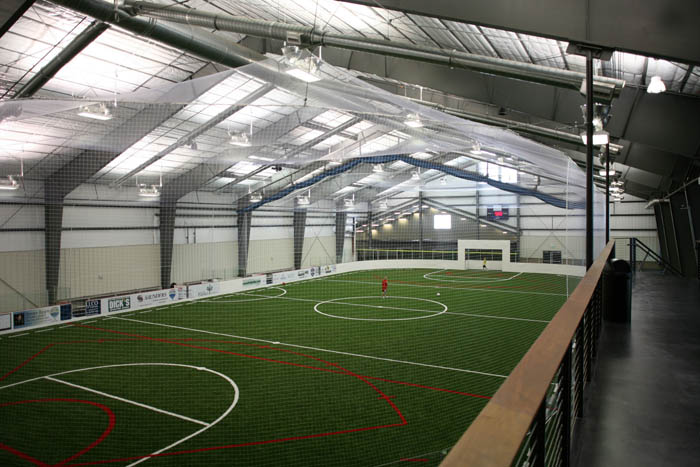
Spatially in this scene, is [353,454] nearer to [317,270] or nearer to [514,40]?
[514,40]

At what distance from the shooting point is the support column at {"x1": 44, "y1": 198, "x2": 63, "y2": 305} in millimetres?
17750

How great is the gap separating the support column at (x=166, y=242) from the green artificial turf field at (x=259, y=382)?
3768mm

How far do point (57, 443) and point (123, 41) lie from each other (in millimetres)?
10125

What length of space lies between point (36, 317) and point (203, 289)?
679 cm

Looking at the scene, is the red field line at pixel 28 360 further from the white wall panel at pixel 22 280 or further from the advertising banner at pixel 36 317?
the white wall panel at pixel 22 280

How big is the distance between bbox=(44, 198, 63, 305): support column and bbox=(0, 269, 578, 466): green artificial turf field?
8.46 ft

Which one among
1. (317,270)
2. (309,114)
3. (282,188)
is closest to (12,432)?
(309,114)

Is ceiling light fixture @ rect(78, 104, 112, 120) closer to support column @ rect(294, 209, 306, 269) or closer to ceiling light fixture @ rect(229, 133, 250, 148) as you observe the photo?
ceiling light fixture @ rect(229, 133, 250, 148)

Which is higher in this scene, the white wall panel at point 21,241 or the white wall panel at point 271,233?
the white wall panel at point 271,233

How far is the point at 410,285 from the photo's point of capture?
26.0 meters

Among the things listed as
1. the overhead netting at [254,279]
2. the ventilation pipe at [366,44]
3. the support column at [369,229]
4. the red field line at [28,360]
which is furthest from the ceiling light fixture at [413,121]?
the support column at [369,229]

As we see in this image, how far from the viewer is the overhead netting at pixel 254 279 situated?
7.41 meters

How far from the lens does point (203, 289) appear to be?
70.2ft

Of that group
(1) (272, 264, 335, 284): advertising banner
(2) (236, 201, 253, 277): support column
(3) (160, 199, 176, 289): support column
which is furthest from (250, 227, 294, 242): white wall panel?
(3) (160, 199, 176, 289): support column
